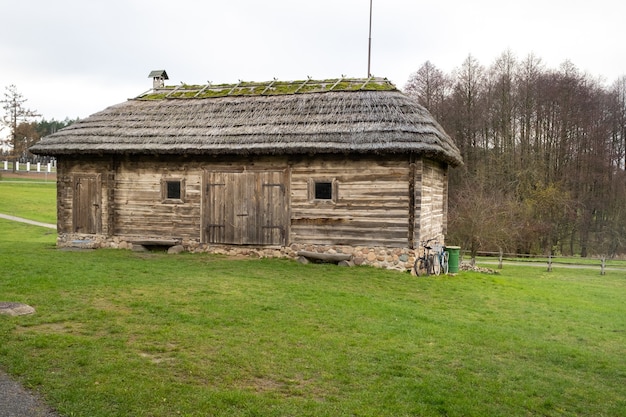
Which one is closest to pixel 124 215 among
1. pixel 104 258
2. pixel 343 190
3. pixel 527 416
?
pixel 104 258

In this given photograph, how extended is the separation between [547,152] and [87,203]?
27.5m

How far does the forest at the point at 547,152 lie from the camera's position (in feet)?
104

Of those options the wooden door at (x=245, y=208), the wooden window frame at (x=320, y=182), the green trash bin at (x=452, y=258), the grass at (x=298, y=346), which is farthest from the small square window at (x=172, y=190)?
the green trash bin at (x=452, y=258)

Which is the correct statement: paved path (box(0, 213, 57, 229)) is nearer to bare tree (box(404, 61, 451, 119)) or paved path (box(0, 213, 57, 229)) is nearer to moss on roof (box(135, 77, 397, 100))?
moss on roof (box(135, 77, 397, 100))

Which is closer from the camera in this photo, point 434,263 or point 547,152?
point 434,263

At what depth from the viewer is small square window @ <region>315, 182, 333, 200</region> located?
1526 cm

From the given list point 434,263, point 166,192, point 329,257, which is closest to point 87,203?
point 166,192

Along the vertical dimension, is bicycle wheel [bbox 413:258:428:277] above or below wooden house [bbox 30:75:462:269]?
below

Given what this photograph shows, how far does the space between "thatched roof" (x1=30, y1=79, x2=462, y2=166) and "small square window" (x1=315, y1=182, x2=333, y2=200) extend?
45.9 inches

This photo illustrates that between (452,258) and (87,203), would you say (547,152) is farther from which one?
(87,203)

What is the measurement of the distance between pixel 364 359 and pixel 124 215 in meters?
12.5

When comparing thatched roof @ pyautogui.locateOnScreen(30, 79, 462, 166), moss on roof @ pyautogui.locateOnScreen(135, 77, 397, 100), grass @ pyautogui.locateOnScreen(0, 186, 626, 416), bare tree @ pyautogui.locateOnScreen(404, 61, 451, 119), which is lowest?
grass @ pyautogui.locateOnScreen(0, 186, 626, 416)

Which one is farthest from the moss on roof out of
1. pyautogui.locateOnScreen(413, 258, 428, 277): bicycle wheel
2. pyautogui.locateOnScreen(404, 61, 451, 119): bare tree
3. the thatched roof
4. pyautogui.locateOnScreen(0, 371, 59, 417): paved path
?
pyautogui.locateOnScreen(404, 61, 451, 119): bare tree

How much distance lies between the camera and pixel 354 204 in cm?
1494
